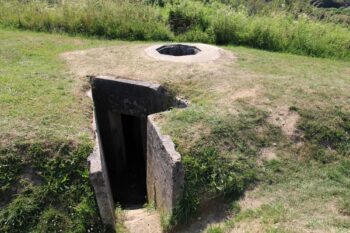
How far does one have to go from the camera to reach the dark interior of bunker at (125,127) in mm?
6754

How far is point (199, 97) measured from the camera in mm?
6480

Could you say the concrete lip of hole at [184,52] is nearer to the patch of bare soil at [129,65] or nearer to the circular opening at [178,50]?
the circular opening at [178,50]

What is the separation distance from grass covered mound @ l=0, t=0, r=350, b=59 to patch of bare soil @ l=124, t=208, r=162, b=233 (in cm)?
648

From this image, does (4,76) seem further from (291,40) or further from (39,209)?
(291,40)

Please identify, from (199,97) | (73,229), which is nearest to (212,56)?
(199,97)

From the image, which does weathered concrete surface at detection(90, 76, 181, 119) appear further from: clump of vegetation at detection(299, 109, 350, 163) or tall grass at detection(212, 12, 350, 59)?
tall grass at detection(212, 12, 350, 59)

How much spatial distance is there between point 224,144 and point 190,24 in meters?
6.97

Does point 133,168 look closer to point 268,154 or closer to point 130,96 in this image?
point 130,96

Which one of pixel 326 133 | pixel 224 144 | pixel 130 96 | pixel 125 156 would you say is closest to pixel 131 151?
pixel 125 156

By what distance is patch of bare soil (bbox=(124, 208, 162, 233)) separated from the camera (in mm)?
4949

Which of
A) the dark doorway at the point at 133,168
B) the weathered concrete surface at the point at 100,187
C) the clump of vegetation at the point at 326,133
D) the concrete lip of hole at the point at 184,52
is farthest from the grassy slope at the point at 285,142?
the dark doorway at the point at 133,168

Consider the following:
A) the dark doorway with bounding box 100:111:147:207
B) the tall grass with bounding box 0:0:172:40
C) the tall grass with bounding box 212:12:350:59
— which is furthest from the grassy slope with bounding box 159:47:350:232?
the tall grass with bounding box 0:0:172:40

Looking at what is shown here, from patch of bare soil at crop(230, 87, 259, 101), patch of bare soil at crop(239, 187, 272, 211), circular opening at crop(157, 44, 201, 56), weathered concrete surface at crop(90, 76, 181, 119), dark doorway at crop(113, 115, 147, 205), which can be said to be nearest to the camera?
patch of bare soil at crop(239, 187, 272, 211)

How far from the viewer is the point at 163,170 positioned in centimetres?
502
